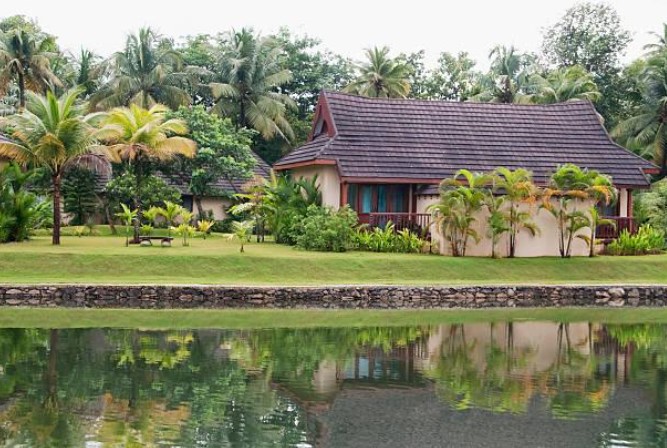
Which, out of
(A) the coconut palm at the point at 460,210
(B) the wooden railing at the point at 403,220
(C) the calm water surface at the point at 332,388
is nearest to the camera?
(C) the calm water surface at the point at 332,388

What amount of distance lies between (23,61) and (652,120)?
2874 cm

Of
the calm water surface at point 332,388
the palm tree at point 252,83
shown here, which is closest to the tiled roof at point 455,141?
the palm tree at point 252,83

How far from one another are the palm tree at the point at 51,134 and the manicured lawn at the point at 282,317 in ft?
25.4

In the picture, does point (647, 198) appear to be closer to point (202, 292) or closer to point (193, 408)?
point (202, 292)

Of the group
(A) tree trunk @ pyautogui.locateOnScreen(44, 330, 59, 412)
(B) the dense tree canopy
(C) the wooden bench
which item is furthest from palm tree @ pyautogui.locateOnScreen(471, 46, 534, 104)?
(A) tree trunk @ pyautogui.locateOnScreen(44, 330, 59, 412)

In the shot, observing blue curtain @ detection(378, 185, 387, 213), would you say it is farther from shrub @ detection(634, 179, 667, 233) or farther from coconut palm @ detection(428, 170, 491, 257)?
shrub @ detection(634, 179, 667, 233)

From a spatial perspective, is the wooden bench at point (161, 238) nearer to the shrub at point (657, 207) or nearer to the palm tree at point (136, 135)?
the palm tree at point (136, 135)

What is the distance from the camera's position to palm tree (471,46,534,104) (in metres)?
47.3

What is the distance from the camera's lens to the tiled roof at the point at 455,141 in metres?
30.7

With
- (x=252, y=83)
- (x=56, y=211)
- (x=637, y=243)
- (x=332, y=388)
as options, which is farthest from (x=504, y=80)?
A: (x=332, y=388)

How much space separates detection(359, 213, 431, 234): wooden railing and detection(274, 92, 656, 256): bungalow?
0.03 meters

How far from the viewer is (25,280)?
2283 cm

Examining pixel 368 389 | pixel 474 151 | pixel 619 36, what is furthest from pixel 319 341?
pixel 619 36

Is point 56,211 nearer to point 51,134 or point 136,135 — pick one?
point 51,134
